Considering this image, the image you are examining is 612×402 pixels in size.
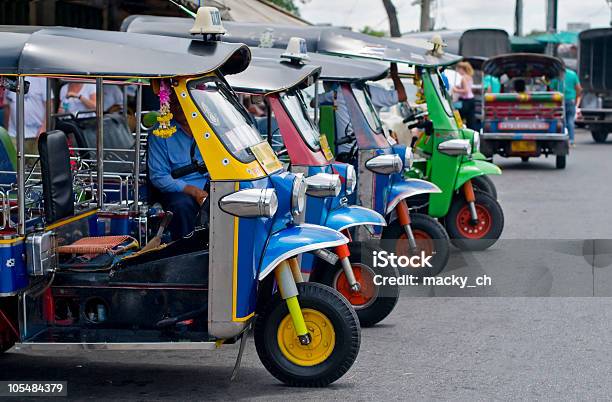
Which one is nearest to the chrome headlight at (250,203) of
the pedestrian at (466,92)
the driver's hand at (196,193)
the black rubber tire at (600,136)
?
the driver's hand at (196,193)

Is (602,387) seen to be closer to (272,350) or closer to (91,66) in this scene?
(272,350)

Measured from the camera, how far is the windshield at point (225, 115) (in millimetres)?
6004

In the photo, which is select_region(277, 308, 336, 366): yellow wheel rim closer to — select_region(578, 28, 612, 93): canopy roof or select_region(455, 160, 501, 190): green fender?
select_region(455, 160, 501, 190): green fender

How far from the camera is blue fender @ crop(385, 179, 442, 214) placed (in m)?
9.33

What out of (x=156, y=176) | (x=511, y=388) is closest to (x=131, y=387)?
(x=156, y=176)

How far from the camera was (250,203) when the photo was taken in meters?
5.74

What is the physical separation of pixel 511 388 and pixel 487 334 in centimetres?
147

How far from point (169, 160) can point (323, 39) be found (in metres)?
5.52

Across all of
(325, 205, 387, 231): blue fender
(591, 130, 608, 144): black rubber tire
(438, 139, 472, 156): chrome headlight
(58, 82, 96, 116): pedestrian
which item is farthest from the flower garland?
(591, 130, 608, 144): black rubber tire

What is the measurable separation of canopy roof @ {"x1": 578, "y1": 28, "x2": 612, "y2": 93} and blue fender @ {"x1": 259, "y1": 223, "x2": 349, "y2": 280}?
23591 millimetres

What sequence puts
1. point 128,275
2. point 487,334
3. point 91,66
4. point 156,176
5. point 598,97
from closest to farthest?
point 91,66 < point 128,275 < point 156,176 < point 487,334 < point 598,97

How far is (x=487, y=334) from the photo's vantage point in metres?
7.71

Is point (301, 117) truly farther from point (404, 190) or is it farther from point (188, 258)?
point (188, 258)

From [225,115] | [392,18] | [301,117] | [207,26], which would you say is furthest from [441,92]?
[392,18]
